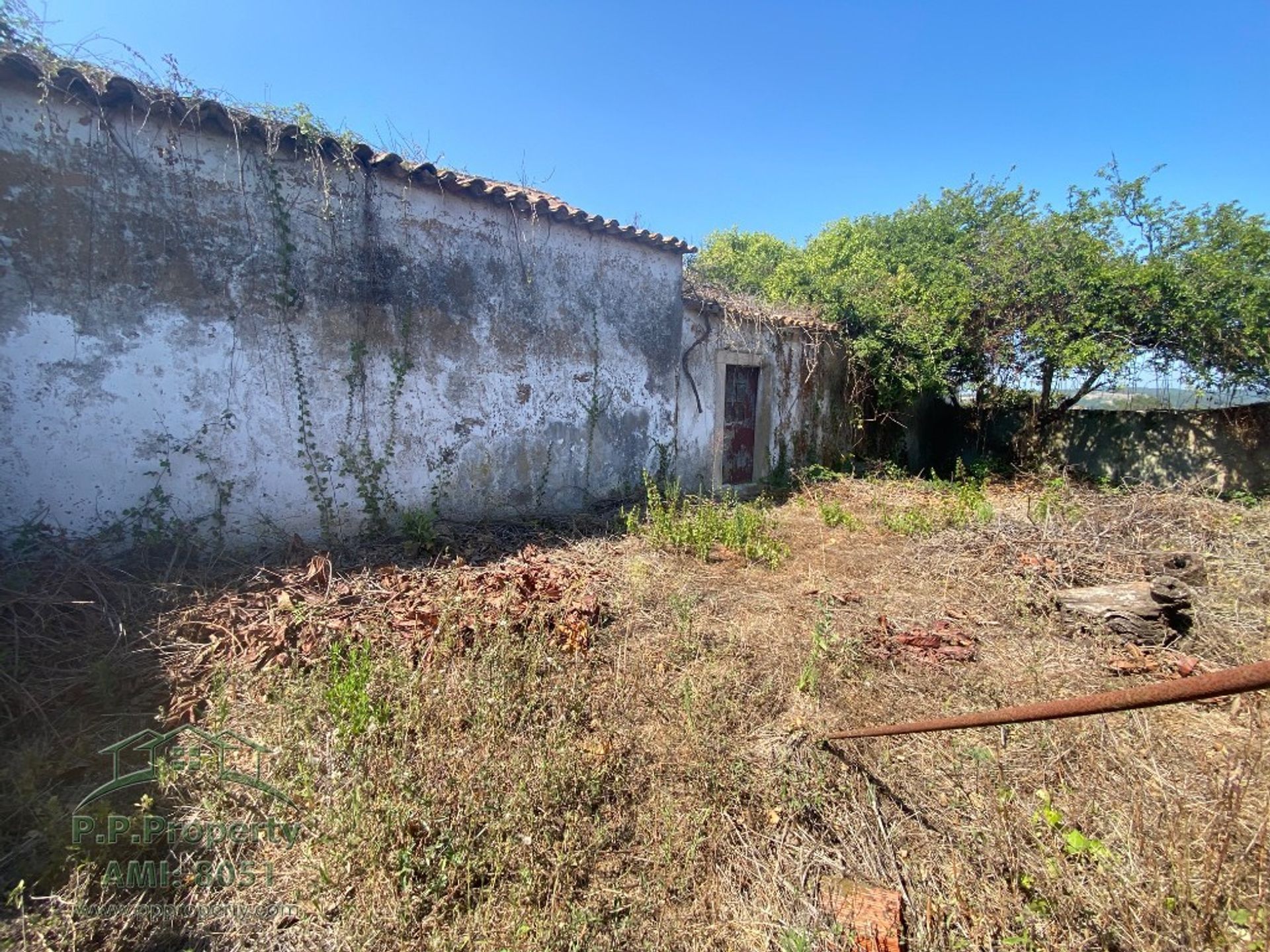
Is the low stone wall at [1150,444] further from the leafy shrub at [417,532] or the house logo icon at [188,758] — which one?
the house logo icon at [188,758]

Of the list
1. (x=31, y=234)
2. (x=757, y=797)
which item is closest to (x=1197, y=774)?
(x=757, y=797)

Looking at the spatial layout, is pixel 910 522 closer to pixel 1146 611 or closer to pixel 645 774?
pixel 1146 611

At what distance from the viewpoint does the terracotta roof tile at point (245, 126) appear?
3.66 m

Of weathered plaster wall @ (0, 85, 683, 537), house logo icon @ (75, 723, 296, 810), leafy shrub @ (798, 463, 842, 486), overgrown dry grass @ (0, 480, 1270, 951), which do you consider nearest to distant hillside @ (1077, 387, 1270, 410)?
leafy shrub @ (798, 463, 842, 486)

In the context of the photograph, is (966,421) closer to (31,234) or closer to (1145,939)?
(1145,939)

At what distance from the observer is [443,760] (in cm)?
245

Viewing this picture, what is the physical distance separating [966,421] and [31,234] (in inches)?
540

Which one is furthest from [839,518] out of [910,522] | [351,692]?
[351,692]

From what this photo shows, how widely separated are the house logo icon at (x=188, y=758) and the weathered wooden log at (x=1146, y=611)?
4.90 m

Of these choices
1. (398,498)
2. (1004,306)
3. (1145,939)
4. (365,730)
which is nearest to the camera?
(1145,939)

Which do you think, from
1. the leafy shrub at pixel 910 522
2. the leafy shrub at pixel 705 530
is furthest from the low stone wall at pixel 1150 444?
the leafy shrub at pixel 705 530

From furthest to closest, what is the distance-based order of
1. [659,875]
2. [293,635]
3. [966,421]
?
[966,421], [293,635], [659,875]

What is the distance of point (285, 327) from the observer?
4.68 meters

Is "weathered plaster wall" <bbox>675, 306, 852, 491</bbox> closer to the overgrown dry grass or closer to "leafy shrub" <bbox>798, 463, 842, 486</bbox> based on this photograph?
"leafy shrub" <bbox>798, 463, 842, 486</bbox>
